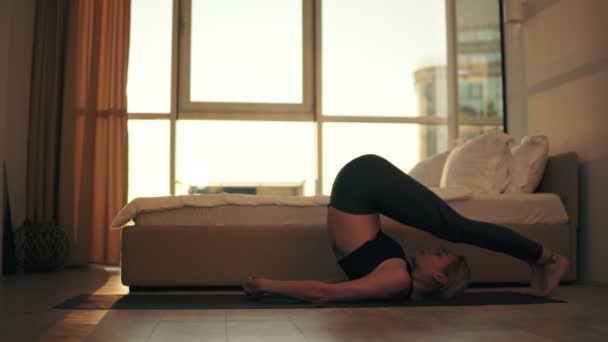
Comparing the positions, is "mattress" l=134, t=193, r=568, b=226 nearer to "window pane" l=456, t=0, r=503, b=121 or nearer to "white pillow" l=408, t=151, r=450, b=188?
"white pillow" l=408, t=151, r=450, b=188

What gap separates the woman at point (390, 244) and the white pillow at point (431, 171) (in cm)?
153

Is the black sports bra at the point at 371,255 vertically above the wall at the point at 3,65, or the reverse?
the wall at the point at 3,65

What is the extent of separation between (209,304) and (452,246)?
4.53ft

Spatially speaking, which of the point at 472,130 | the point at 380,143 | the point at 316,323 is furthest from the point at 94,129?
the point at 316,323

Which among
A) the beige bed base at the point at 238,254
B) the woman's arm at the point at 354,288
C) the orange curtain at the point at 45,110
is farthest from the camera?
the orange curtain at the point at 45,110

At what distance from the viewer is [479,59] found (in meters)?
5.46

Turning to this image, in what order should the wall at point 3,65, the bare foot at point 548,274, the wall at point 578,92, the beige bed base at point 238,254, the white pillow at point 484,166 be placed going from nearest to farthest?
1. the bare foot at point 548,274
2. the beige bed base at point 238,254
3. the wall at point 578,92
4. the white pillow at point 484,166
5. the wall at point 3,65

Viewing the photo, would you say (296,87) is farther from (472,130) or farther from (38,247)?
(38,247)

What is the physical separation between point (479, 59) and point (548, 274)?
3132 millimetres

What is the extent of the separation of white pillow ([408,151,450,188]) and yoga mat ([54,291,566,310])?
138 cm

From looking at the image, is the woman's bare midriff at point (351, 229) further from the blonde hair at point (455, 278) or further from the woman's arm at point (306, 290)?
the blonde hair at point (455, 278)

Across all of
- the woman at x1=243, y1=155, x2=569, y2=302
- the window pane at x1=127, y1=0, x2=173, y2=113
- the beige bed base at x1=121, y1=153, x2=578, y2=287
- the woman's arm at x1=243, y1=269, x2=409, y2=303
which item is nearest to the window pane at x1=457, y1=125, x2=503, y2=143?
the beige bed base at x1=121, y1=153, x2=578, y2=287

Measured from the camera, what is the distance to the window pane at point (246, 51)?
5430 millimetres

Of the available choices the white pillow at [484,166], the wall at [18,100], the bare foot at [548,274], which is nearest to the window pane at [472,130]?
the white pillow at [484,166]
